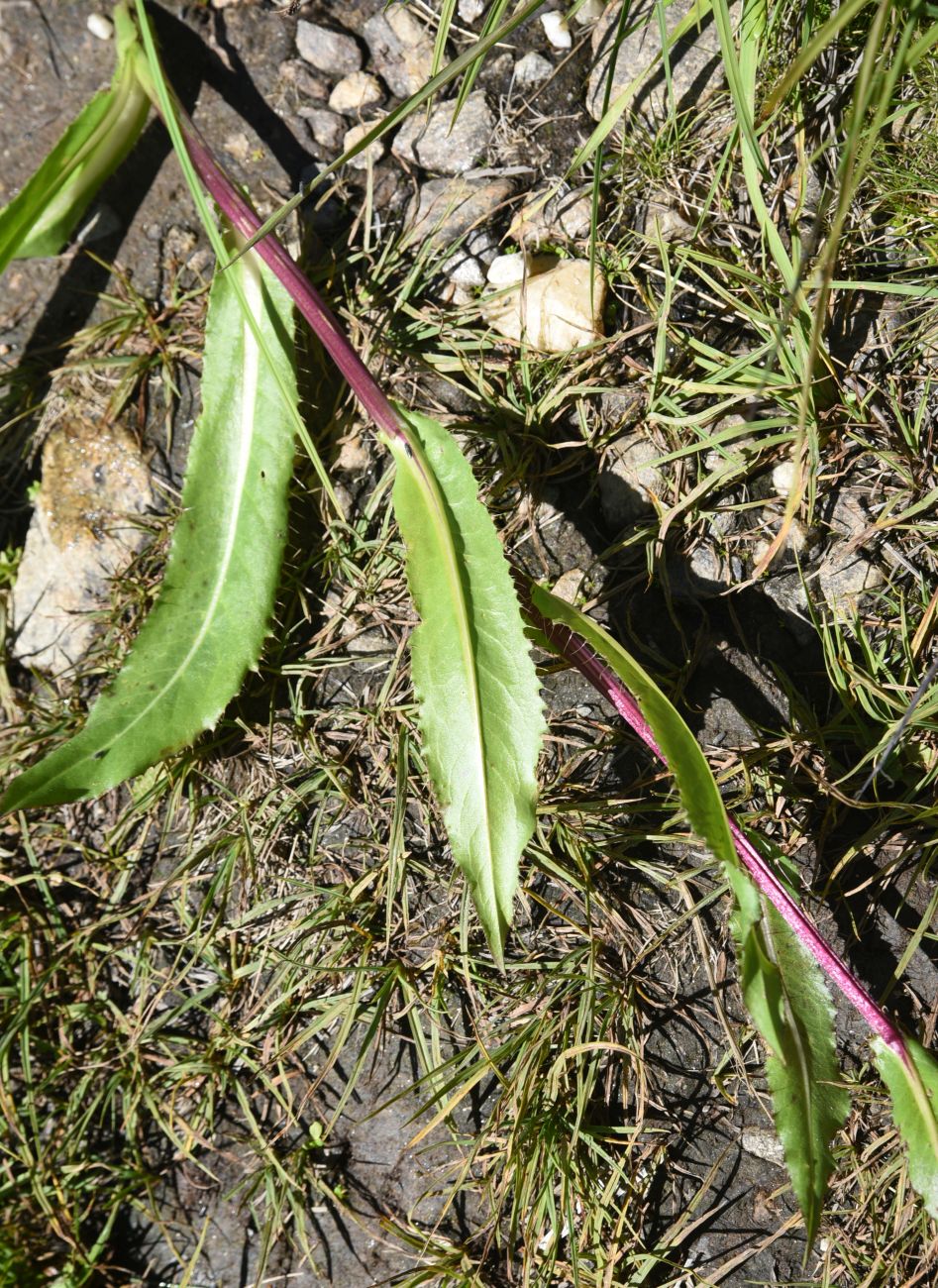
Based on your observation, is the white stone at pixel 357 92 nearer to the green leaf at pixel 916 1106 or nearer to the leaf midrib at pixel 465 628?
the leaf midrib at pixel 465 628

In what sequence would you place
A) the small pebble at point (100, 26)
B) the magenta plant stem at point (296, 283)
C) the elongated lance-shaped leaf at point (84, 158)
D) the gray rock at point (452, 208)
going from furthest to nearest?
the small pebble at point (100, 26)
the gray rock at point (452, 208)
the elongated lance-shaped leaf at point (84, 158)
the magenta plant stem at point (296, 283)

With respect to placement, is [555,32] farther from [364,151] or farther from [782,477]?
[782,477]

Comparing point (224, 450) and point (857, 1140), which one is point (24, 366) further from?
point (857, 1140)

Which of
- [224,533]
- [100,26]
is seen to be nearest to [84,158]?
[100,26]

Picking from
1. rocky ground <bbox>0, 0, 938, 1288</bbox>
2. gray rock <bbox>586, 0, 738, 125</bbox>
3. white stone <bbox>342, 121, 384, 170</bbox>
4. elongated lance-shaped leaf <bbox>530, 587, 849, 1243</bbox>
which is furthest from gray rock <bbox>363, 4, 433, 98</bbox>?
elongated lance-shaped leaf <bbox>530, 587, 849, 1243</bbox>

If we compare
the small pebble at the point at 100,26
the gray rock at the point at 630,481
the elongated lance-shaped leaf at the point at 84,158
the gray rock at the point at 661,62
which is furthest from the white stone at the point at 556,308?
the small pebble at the point at 100,26

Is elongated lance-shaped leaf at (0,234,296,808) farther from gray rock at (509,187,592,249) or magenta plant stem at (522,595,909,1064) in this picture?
magenta plant stem at (522,595,909,1064)
